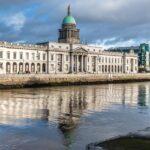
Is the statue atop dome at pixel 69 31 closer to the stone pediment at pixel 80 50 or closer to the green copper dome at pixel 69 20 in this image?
the green copper dome at pixel 69 20

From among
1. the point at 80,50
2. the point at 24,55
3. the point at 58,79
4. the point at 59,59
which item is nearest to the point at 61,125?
the point at 58,79

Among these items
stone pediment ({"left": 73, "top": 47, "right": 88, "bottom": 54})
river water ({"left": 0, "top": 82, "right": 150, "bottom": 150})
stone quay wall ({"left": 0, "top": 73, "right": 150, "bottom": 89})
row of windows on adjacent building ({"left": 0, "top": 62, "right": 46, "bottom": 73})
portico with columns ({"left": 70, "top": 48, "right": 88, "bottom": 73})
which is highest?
stone pediment ({"left": 73, "top": 47, "right": 88, "bottom": 54})

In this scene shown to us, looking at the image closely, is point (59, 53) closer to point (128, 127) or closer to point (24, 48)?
point (24, 48)

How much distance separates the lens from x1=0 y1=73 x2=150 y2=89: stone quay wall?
8425cm

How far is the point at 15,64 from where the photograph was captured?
401ft

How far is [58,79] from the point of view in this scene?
99938 mm

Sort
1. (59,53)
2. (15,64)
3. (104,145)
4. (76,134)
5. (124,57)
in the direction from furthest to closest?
(124,57), (59,53), (15,64), (76,134), (104,145)

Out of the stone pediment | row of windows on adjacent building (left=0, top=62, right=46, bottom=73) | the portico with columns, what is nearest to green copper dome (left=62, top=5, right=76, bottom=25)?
the stone pediment

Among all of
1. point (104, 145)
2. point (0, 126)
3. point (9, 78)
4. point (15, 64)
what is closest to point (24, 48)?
point (15, 64)

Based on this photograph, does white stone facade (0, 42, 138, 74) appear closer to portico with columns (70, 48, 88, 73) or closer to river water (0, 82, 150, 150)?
portico with columns (70, 48, 88, 73)

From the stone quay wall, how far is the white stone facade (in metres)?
14.4

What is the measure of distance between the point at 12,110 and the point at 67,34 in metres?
115

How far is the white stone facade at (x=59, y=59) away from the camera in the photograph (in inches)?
4732

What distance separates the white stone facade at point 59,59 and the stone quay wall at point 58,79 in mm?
14412
